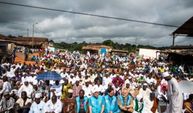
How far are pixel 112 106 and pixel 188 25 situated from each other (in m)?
5.42

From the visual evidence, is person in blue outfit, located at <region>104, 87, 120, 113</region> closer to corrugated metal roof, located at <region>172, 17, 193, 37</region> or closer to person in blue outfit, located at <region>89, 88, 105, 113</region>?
person in blue outfit, located at <region>89, 88, 105, 113</region>

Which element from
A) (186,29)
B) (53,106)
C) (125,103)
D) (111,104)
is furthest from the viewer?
(186,29)

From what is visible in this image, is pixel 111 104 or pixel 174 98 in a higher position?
pixel 174 98

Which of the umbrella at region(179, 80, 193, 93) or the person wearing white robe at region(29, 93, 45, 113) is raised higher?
the umbrella at region(179, 80, 193, 93)

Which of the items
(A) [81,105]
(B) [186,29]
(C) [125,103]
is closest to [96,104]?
(A) [81,105]

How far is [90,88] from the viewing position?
1698 cm

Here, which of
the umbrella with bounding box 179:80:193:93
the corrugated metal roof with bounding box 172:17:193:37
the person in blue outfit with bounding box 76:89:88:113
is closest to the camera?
the umbrella with bounding box 179:80:193:93

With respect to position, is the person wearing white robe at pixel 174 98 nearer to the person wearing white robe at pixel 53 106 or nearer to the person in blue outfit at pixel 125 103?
the person in blue outfit at pixel 125 103

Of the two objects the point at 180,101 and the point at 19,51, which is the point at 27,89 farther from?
the point at 19,51

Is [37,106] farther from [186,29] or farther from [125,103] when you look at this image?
[186,29]

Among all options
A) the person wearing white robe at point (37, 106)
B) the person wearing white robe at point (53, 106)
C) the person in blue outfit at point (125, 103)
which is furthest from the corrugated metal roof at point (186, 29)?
the person wearing white robe at point (37, 106)

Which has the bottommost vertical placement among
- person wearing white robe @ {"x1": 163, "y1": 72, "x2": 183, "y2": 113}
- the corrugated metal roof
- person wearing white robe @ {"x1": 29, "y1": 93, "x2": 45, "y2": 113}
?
person wearing white robe @ {"x1": 29, "y1": 93, "x2": 45, "y2": 113}

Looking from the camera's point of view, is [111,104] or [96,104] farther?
[111,104]

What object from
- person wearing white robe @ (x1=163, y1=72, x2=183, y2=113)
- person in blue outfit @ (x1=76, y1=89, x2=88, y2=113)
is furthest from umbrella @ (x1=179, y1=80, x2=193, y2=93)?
person in blue outfit @ (x1=76, y1=89, x2=88, y2=113)
